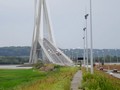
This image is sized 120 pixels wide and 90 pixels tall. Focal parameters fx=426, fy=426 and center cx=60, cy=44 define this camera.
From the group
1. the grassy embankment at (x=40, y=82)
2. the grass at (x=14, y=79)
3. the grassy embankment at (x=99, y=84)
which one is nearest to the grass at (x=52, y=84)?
the grassy embankment at (x=40, y=82)

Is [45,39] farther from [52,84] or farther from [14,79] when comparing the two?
[52,84]

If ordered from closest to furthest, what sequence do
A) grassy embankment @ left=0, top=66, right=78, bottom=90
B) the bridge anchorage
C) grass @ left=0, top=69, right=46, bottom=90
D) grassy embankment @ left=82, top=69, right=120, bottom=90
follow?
grassy embankment @ left=82, top=69, right=120, bottom=90 < grassy embankment @ left=0, top=66, right=78, bottom=90 < grass @ left=0, top=69, right=46, bottom=90 < the bridge anchorage

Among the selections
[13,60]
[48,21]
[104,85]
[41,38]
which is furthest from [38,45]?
[104,85]

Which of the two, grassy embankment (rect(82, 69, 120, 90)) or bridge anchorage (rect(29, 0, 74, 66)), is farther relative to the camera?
bridge anchorage (rect(29, 0, 74, 66))

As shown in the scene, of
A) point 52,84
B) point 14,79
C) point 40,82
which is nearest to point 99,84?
point 52,84

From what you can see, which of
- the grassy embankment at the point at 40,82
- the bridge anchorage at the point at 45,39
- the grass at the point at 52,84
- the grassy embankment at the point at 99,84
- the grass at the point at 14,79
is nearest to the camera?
the grassy embankment at the point at 99,84

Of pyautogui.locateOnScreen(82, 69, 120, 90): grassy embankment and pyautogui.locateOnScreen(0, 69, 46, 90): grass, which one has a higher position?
pyautogui.locateOnScreen(0, 69, 46, 90): grass

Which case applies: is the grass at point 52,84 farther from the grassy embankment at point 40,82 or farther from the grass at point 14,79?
the grass at point 14,79

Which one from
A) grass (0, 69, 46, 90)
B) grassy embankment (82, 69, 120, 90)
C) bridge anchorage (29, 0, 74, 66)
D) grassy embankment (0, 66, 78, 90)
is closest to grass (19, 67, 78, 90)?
grassy embankment (0, 66, 78, 90)

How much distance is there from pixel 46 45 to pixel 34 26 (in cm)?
500

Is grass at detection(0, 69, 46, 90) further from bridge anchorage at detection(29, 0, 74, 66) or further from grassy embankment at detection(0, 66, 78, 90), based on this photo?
bridge anchorage at detection(29, 0, 74, 66)

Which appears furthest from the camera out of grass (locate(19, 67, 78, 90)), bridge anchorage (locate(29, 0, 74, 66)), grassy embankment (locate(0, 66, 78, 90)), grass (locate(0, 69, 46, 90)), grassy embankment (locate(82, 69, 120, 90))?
bridge anchorage (locate(29, 0, 74, 66))

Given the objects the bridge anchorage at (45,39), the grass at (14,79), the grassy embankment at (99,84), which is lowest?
the grassy embankment at (99,84)

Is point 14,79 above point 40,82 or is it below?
above
